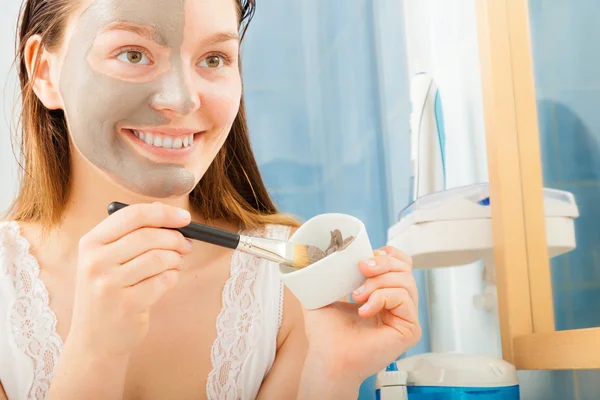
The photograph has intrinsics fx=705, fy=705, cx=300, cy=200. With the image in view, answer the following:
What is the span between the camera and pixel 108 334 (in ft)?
1.96

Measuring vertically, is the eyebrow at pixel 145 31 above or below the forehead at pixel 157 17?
below

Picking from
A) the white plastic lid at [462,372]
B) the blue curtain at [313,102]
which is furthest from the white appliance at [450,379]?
the blue curtain at [313,102]

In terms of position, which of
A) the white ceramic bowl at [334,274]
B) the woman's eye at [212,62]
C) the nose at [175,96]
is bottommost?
the white ceramic bowl at [334,274]

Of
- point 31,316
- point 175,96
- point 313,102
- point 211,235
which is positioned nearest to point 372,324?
point 211,235

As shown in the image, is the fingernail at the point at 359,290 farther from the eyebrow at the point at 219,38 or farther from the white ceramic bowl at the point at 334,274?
the eyebrow at the point at 219,38

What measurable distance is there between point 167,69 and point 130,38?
0.15 feet

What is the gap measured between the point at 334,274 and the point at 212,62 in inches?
10.5

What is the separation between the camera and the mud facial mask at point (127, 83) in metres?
0.66

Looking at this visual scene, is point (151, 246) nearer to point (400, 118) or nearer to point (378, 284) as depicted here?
point (378, 284)

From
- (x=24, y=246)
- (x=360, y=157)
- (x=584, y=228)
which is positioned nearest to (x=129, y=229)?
(x=24, y=246)

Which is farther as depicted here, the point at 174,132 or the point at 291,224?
the point at 291,224

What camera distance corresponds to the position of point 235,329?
802 mm

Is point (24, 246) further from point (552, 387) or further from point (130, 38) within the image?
point (552, 387)

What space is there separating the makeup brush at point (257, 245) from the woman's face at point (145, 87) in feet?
0.29
